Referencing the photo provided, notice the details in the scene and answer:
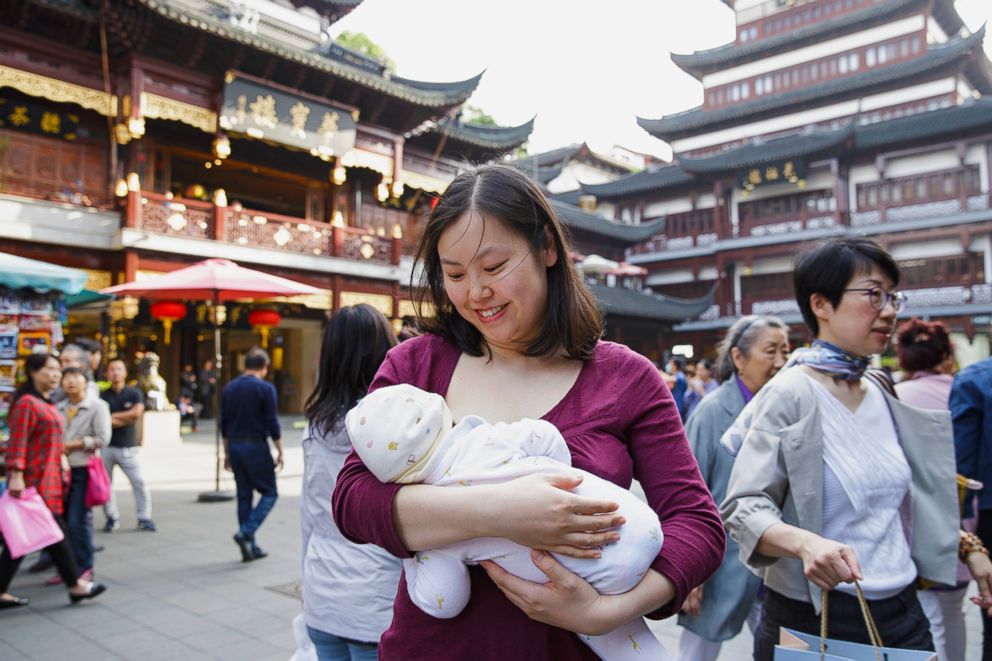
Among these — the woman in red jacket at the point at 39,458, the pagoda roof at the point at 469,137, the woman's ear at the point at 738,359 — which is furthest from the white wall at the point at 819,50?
the woman in red jacket at the point at 39,458

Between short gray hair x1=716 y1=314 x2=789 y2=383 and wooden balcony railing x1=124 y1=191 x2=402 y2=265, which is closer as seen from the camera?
short gray hair x1=716 y1=314 x2=789 y2=383

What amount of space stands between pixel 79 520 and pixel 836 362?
17.0 ft

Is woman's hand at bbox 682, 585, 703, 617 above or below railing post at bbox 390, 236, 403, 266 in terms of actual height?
below

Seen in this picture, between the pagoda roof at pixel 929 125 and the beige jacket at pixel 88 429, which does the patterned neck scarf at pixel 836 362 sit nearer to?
the beige jacket at pixel 88 429

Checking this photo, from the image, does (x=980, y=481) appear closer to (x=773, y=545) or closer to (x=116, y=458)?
(x=773, y=545)

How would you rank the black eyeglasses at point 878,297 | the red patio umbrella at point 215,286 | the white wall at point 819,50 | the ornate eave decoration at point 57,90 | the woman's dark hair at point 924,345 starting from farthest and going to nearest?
the white wall at point 819,50 → the ornate eave decoration at point 57,90 → the red patio umbrella at point 215,286 → the woman's dark hair at point 924,345 → the black eyeglasses at point 878,297

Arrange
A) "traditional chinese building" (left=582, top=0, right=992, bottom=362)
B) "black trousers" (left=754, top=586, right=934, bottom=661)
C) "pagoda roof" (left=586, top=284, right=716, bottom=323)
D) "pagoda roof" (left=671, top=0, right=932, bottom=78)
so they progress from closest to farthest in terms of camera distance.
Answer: "black trousers" (left=754, top=586, right=934, bottom=661), "traditional chinese building" (left=582, top=0, right=992, bottom=362), "pagoda roof" (left=586, top=284, right=716, bottom=323), "pagoda roof" (left=671, top=0, right=932, bottom=78)

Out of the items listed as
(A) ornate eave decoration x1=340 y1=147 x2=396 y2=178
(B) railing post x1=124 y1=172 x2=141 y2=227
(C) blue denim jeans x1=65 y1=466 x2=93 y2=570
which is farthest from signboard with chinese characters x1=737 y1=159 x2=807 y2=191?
(C) blue denim jeans x1=65 y1=466 x2=93 y2=570

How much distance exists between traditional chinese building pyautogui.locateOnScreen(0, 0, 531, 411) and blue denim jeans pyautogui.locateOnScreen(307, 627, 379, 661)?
1038cm

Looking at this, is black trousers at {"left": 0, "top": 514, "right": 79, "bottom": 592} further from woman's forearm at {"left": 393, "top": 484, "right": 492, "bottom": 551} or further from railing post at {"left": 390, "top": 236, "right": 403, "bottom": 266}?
railing post at {"left": 390, "top": 236, "right": 403, "bottom": 266}

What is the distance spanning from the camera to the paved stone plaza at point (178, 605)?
12.7 feet

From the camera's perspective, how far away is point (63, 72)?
12.0m

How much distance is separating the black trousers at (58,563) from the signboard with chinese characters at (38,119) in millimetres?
10352

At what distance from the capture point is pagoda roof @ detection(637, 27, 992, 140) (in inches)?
1010
